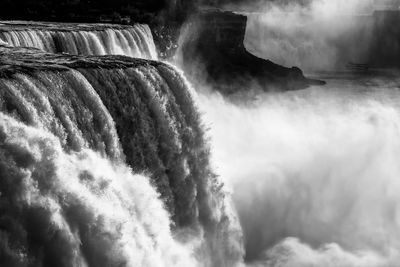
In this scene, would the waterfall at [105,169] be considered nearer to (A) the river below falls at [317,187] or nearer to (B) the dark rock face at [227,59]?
(A) the river below falls at [317,187]

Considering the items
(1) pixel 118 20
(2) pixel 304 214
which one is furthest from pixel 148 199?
(1) pixel 118 20

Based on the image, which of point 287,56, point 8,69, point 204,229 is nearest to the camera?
point 8,69

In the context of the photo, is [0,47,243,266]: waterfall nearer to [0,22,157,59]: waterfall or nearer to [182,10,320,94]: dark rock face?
[0,22,157,59]: waterfall

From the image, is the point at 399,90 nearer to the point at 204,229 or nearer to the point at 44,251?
the point at 204,229

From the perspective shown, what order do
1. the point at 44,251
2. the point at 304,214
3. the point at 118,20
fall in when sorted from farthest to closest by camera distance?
1. the point at 118,20
2. the point at 304,214
3. the point at 44,251

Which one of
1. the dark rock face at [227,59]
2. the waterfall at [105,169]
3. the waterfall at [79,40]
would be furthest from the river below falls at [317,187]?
the dark rock face at [227,59]
